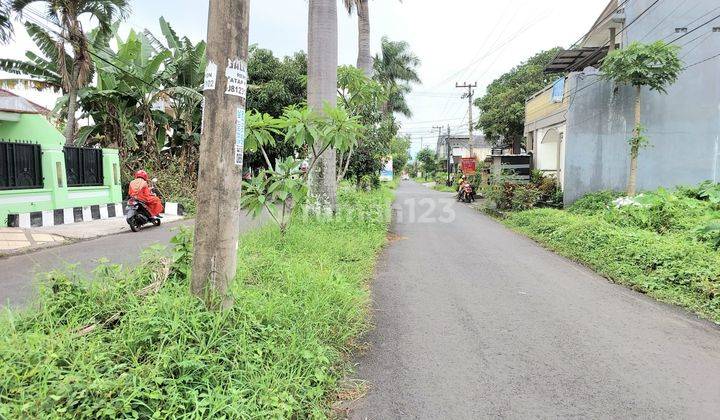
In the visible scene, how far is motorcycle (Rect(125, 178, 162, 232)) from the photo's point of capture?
1096 centimetres

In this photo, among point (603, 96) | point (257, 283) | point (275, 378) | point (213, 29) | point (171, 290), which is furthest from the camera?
point (603, 96)

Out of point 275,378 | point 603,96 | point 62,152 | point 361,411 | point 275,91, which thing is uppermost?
point 275,91

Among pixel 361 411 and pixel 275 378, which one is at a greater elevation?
pixel 275 378

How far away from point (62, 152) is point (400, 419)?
42.2ft

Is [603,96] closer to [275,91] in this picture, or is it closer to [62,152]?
→ [275,91]

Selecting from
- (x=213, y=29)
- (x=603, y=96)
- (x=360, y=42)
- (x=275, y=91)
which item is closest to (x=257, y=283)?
(x=213, y=29)

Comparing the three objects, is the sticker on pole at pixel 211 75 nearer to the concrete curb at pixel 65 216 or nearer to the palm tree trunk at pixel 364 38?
the concrete curb at pixel 65 216

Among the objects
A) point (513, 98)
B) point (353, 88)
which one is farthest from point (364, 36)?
point (513, 98)

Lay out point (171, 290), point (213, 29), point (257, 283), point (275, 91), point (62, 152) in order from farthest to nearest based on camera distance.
Answer: point (275, 91) < point (62, 152) < point (257, 283) < point (171, 290) < point (213, 29)

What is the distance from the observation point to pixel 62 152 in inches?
485

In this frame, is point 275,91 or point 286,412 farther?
point 275,91

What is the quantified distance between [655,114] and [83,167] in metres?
16.9

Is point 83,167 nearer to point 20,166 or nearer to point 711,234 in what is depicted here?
point 20,166

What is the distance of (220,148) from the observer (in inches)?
125
